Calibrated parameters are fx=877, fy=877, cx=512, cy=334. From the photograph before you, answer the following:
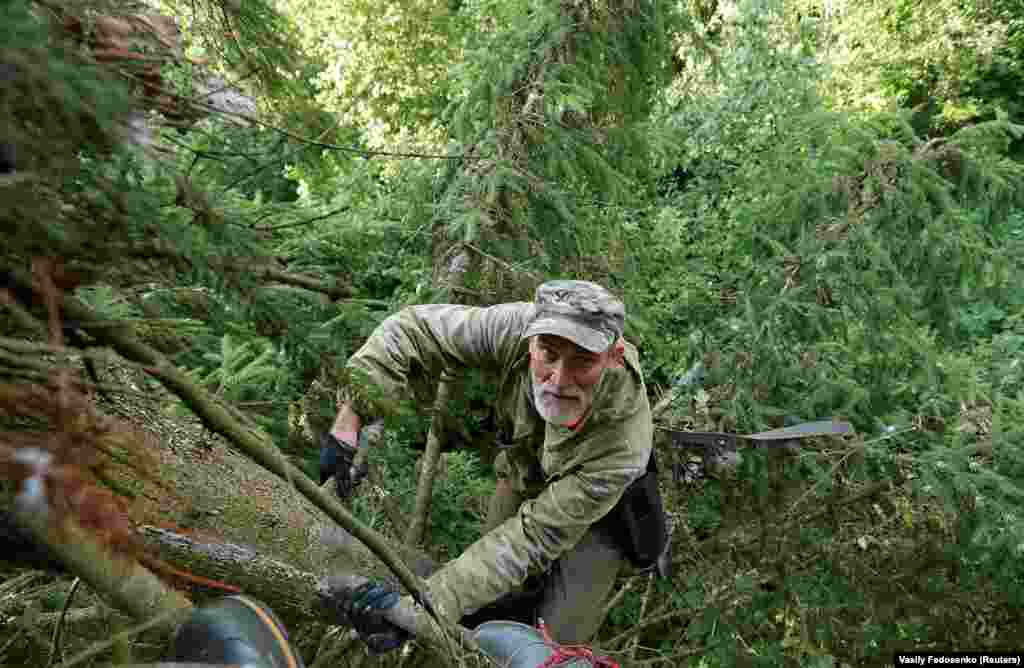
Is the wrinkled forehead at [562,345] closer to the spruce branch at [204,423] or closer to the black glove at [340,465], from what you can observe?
the black glove at [340,465]

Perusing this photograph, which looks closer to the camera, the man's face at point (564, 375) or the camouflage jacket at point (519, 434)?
the camouflage jacket at point (519, 434)

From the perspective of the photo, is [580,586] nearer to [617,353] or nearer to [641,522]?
[641,522]

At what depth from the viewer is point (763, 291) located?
4.22m

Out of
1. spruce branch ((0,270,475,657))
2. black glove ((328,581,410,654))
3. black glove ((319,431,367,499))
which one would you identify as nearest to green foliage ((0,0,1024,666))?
black glove ((319,431,367,499))

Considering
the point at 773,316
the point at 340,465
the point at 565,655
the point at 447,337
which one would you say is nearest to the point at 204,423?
the point at 340,465

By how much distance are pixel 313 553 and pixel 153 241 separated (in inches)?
59.9

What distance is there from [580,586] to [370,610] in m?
1.12

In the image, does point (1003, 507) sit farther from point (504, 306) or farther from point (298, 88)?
point (298, 88)

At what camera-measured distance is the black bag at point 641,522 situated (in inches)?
127

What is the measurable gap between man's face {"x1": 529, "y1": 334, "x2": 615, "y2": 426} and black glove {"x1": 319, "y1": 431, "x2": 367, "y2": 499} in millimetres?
666

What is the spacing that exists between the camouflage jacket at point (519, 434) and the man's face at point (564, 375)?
9cm

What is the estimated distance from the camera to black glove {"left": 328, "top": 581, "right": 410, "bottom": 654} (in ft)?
8.04

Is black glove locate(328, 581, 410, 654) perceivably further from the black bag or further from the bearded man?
the black bag

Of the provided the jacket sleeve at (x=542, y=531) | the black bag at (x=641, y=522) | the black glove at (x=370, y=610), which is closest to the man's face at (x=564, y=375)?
the jacket sleeve at (x=542, y=531)
